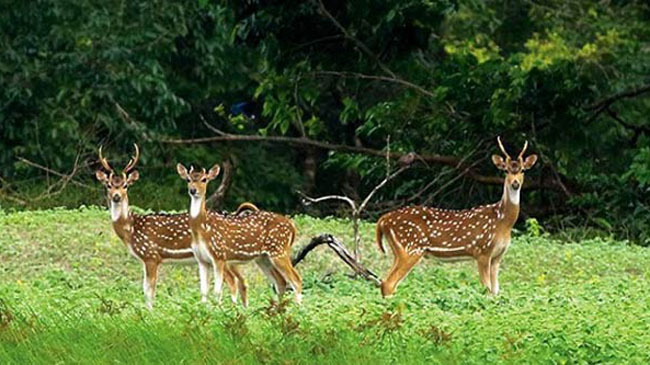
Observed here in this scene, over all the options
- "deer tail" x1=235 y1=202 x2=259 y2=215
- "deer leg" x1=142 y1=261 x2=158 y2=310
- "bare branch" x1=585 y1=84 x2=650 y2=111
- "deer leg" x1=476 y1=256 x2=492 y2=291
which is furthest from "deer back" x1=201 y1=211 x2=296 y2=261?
"bare branch" x1=585 y1=84 x2=650 y2=111

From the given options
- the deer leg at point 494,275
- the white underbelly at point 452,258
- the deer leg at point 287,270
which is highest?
the deer leg at point 287,270

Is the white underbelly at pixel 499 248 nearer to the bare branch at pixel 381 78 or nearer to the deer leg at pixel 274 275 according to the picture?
the deer leg at pixel 274 275

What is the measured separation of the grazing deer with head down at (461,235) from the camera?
12289 mm

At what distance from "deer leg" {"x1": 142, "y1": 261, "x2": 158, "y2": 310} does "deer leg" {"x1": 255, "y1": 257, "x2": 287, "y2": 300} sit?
67 cm

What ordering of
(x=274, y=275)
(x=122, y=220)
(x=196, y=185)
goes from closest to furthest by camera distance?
1. (x=196, y=185)
2. (x=274, y=275)
3. (x=122, y=220)

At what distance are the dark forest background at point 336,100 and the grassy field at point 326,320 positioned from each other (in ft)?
11.6

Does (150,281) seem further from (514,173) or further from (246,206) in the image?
(514,173)

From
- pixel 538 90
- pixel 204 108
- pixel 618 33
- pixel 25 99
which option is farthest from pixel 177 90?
pixel 538 90

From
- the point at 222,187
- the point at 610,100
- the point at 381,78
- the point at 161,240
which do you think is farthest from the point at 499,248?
the point at 610,100

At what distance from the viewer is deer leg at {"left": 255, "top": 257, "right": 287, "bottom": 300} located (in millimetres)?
11977

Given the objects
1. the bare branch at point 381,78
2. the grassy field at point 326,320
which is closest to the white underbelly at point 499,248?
the grassy field at point 326,320

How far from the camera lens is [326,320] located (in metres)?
10.4

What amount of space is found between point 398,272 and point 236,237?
124cm

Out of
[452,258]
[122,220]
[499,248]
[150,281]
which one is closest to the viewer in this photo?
[150,281]
